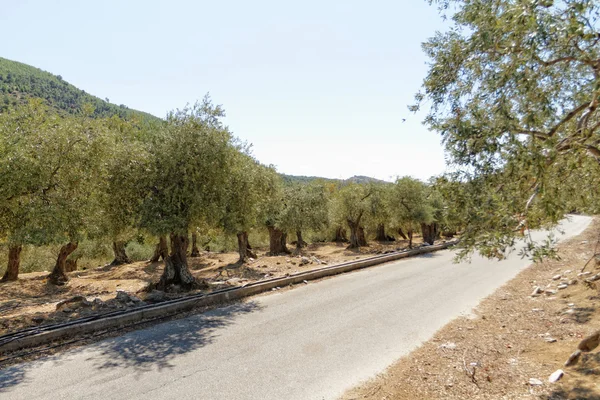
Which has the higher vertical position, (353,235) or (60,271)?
(353,235)

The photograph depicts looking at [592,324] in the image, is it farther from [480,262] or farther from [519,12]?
[480,262]

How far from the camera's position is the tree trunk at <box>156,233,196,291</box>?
48.0 feet

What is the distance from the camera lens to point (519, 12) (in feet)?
15.9

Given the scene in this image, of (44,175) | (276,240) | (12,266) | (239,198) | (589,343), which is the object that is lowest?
(589,343)

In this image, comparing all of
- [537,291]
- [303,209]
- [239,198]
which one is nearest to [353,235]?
[303,209]

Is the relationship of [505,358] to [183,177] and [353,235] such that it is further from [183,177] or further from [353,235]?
[353,235]

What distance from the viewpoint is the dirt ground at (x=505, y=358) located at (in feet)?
20.2

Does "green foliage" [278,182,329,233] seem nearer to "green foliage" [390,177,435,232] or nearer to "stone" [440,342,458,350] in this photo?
"green foliage" [390,177,435,232]

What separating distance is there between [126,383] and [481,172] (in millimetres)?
7628

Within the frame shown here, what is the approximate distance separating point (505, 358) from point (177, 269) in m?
11.9

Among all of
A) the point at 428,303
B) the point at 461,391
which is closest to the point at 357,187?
the point at 428,303

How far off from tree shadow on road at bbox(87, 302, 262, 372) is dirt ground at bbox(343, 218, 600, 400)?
14.1 feet

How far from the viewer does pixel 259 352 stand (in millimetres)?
8172

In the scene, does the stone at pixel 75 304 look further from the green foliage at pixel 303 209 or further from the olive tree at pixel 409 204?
the olive tree at pixel 409 204
